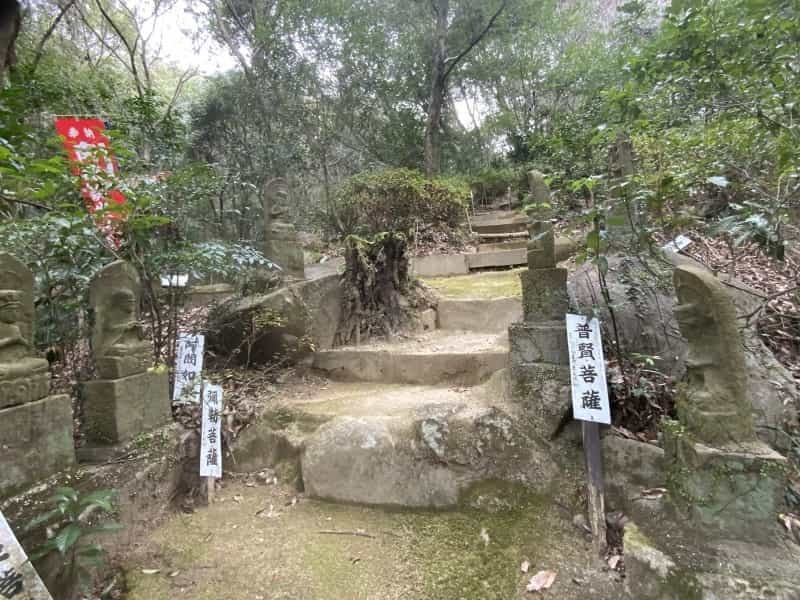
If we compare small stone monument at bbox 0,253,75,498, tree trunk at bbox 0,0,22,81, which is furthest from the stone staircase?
tree trunk at bbox 0,0,22,81

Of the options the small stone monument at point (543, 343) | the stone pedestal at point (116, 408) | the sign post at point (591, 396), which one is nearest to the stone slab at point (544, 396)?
the small stone monument at point (543, 343)

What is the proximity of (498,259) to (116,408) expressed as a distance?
18.3ft

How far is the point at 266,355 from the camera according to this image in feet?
13.6

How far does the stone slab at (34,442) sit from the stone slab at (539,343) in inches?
107

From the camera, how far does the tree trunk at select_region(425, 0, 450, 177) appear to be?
9352 mm

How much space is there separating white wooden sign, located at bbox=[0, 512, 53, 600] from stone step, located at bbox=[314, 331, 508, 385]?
106 inches

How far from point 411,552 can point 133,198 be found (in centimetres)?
286

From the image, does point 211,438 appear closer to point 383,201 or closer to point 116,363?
point 116,363

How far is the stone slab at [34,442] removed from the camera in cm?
191

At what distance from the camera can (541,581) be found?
201 centimetres

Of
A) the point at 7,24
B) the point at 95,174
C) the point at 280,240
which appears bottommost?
the point at 280,240

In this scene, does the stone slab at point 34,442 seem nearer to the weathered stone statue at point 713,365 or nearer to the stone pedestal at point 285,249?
the stone pedestal at point 285,249

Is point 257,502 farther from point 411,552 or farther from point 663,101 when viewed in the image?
point 663,101

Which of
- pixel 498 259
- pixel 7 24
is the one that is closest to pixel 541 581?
pixel 498 259
